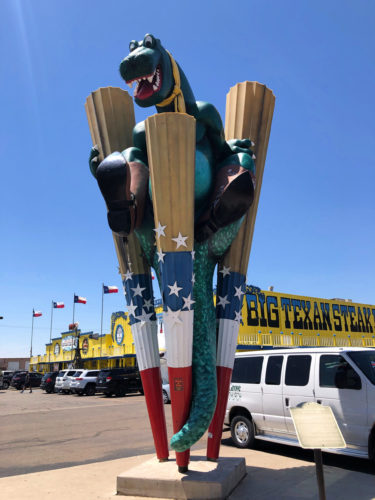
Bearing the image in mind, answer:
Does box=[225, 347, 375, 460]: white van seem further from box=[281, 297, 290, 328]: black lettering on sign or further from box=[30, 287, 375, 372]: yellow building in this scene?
box=[281, 297, 290, 328]: black lettering on sign

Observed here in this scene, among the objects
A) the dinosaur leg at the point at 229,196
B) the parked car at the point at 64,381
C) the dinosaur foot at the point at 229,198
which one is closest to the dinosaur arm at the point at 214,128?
the dinosaur leg at the point at 229,196

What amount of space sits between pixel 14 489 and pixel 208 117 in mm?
5805

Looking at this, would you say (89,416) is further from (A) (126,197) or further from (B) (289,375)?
(A) (126,197)

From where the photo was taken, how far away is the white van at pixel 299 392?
626 centimetres

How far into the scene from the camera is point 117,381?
23.2 metres

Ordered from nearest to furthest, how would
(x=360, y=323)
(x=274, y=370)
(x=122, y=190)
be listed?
(x=122, y=190) → (x=274, y=370) → (x=360, y=323)

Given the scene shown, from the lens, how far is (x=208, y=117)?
237 inches

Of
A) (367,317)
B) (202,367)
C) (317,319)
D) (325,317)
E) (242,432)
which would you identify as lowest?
(242,432)

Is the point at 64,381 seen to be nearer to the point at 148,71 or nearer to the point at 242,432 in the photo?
the point at 242,432

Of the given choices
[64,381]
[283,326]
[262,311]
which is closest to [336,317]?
[283,326]

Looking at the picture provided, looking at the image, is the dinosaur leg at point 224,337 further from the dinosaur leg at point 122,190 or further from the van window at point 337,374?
the van window at point 337,374

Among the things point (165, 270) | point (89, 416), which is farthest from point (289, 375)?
point (89, 416)

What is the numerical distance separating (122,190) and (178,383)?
8.23ft

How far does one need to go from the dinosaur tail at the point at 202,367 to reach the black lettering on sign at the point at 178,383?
0.20 meters
